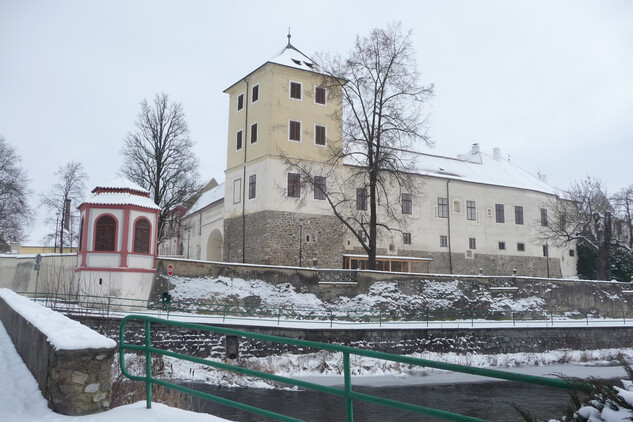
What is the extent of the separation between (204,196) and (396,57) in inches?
1081

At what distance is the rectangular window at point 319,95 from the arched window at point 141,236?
13686 mm

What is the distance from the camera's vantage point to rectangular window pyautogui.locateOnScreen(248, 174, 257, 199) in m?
32.9

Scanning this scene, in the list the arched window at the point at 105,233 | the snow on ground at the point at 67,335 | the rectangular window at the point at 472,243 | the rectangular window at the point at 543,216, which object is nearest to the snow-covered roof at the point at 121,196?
the arched window at the point at 105,233

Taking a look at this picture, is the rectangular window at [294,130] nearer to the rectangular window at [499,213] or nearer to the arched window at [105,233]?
the arched window at [105,233]

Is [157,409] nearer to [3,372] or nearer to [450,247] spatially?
[3,372]

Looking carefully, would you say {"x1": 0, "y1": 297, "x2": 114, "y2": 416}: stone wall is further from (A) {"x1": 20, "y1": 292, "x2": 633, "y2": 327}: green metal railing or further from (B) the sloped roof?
(B) the sloped roof

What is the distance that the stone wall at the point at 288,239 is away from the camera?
31266 mm

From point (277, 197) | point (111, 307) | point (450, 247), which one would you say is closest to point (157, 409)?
point (111, 307)

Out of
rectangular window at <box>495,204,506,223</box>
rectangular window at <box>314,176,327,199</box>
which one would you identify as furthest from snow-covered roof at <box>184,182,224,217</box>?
rectangular window at <box>495,204,506,223</box>

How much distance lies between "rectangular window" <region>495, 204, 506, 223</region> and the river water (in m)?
24.7

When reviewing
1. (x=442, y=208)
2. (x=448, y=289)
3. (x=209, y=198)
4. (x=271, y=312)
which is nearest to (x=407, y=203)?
(x=442, y=208)

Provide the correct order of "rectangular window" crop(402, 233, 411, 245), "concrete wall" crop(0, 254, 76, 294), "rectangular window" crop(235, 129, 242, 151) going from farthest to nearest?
"rectangular window" crop(402, 233, 411, 245), "rectangular window" crop(235, 129, 242, 151), "concrete wall" crop(0, 254, 76, 294)

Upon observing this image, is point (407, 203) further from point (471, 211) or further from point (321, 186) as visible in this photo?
point (321, 186)

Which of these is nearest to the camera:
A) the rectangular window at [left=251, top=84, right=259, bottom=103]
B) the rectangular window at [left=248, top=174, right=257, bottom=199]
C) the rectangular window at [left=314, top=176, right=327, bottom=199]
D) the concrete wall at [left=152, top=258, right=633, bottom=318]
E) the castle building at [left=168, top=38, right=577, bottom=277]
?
the concrete wall at [left=152, top=258, right=633, bottom=318]
